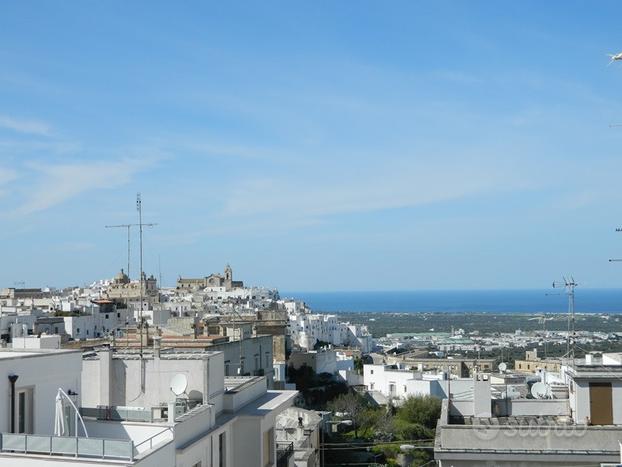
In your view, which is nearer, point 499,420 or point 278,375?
point 499,420

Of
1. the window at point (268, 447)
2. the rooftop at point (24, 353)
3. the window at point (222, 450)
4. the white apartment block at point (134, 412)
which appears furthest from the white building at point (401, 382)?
the rooftop at point (24, 353)

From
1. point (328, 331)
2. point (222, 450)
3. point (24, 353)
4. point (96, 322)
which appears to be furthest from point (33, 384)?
point (328, 331)

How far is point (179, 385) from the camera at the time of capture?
1270cm

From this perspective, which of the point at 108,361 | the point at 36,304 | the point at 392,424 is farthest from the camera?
the point at 36,304

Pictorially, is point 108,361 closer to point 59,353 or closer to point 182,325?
point 59,353

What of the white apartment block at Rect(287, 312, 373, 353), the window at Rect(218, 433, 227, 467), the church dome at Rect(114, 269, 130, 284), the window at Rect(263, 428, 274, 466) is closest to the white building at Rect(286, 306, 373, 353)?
the white apartment block at Rect(287, 312, 373, 353)

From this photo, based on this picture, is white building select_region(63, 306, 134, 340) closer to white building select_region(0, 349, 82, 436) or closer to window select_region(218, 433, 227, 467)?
window select_region(218, 433, 227, 467)

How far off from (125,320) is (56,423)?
5460cm

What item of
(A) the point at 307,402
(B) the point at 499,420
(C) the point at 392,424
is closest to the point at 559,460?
(B) the point at 499,420

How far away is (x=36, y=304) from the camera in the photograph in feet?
236

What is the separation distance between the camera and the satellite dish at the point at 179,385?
41.6 feet

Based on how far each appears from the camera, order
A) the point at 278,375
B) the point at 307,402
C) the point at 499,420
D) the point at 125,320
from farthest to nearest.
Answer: the point at 125,320 → the point at 307,402 → the point at 278,375 → the point at 499,420

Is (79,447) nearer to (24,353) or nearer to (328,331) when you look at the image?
(24,353)

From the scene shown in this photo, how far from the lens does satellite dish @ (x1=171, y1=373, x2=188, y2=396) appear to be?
499 inches
